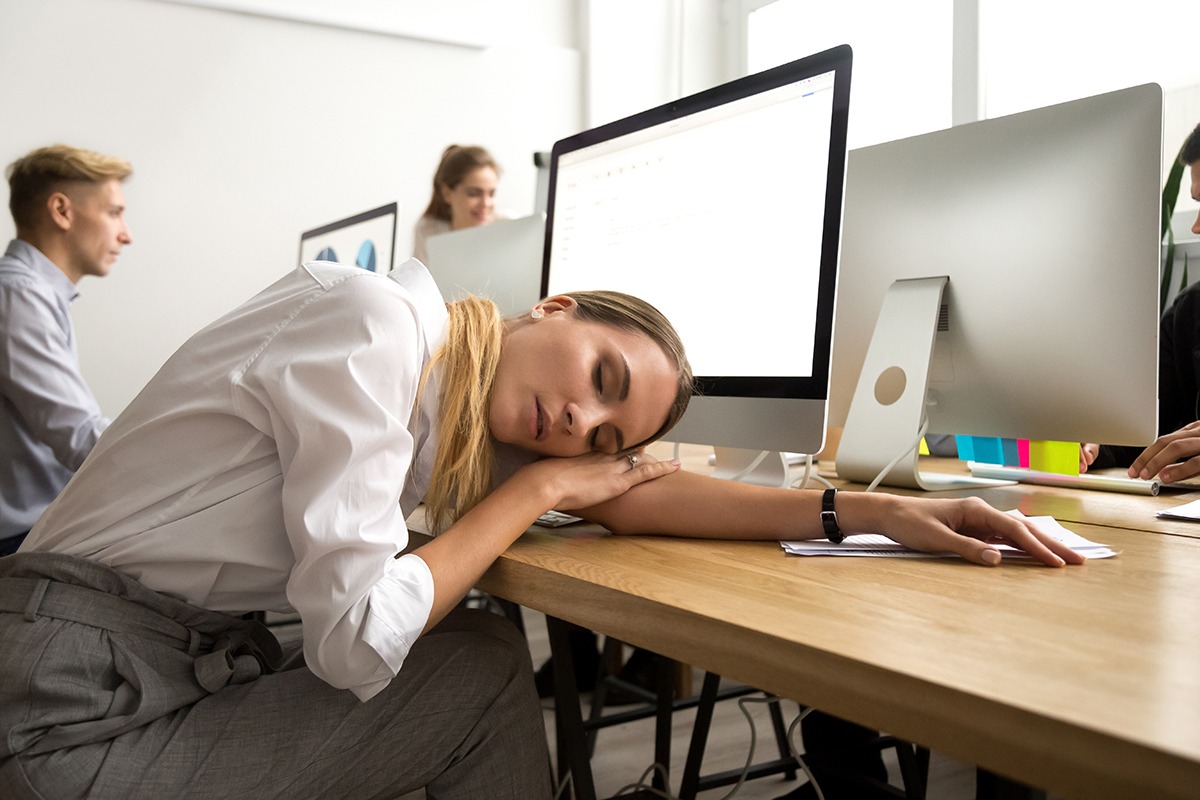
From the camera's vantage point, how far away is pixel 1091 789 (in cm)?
42

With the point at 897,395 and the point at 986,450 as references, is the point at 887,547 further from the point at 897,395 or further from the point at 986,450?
the point at 986,450

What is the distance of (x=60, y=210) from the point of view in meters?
2.59

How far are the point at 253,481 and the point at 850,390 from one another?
35.2 inches

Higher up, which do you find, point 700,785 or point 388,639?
point 388,639

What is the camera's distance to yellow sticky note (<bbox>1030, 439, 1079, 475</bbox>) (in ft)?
4.84

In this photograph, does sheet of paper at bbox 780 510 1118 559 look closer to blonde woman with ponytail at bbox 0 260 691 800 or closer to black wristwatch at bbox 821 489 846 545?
black wristwatch at bbox 821 489 846 545

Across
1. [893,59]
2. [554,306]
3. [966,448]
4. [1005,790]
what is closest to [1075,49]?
[893,59]

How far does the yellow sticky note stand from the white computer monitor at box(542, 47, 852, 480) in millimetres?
566

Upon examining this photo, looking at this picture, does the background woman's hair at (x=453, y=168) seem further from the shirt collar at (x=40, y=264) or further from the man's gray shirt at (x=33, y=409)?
the man's gray shirt at (x=33, y=409)

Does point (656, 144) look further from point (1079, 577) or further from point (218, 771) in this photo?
point (218, 771)

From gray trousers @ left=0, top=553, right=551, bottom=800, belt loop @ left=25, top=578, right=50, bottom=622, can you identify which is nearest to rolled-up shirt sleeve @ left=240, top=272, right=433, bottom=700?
gray trousers @ left=0, top=553, right=551, bottom=800

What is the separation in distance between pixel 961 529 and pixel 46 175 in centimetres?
256

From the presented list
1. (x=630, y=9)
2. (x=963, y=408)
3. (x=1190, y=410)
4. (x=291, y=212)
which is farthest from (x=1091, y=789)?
(x=630, y=9)

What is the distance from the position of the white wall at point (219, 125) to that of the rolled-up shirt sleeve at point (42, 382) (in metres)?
1.55
